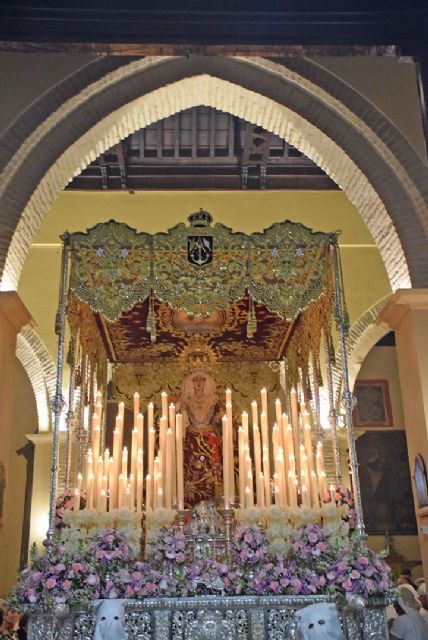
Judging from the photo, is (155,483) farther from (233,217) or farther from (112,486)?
(233,217)

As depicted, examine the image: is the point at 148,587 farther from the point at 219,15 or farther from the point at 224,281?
the point at 219,15

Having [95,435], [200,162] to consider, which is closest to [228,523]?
[95,435]

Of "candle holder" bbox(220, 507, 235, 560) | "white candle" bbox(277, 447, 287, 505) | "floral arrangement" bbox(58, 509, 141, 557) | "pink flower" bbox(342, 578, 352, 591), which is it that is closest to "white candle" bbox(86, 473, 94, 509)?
"floral arrangement" bbox(58, 509, 141, 557)

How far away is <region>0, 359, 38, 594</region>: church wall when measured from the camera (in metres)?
12.1

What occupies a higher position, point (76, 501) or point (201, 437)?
point (201, 437)

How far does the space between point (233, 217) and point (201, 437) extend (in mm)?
4682

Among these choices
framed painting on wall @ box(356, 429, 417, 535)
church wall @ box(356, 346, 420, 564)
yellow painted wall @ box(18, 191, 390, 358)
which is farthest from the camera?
framed painting on wall @ box(356, 429, 417, 535)

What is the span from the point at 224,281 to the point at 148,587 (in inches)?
105

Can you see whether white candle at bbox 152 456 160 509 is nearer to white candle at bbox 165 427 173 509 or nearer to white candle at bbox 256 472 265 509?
white candle at bbox 165 427 173 509

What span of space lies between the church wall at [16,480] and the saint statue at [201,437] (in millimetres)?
5106

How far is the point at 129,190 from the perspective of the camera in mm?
11875

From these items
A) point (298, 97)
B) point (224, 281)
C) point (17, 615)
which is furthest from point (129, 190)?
point (17, 615)

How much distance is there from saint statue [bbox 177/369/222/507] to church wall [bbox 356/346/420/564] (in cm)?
649

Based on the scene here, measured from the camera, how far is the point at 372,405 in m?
14.3
